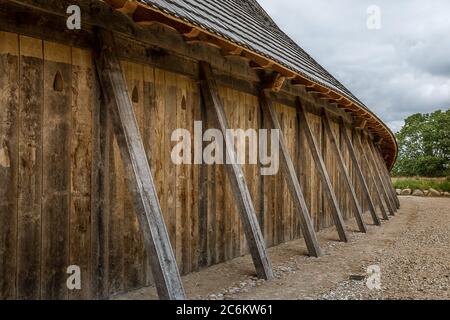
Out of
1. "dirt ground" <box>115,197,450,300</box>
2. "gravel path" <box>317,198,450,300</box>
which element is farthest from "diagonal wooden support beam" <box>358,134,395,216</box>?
"dirt ground" <box>115,197,450,300</box>

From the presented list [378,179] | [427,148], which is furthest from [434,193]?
[427,148]

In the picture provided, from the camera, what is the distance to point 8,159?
10.9ft

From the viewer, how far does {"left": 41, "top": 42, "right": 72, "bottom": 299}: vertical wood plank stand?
355cm

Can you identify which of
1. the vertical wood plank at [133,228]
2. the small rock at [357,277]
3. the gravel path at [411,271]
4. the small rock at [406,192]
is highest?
the vertical wood plank at [133,228]

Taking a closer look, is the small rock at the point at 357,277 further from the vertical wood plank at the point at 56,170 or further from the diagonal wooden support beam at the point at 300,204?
the vertical wood plank at the point at 56,170

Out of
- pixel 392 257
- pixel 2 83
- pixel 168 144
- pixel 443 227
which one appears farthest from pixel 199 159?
pixel 443 227

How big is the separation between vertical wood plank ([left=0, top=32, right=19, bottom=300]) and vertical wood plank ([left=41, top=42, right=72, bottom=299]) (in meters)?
0.25

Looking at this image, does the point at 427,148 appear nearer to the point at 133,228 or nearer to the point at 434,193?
the point at 434,193

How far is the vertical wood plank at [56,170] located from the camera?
355 centimetres

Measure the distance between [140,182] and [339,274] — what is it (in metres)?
3.00

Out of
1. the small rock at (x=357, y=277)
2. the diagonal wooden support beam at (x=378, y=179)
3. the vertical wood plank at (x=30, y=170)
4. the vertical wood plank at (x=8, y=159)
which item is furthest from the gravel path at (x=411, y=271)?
the diagonal wooden support beam at (x=378, y=179)

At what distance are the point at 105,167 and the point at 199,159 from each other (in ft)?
5.32

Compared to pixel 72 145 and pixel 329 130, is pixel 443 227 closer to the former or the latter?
pixel 329 130

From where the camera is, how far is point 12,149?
334cm
